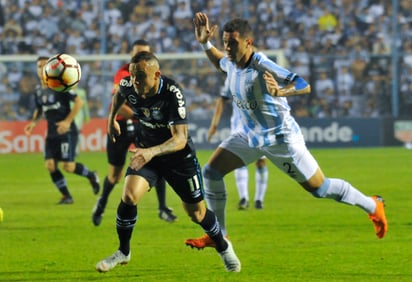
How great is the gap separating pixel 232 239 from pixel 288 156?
219 cm

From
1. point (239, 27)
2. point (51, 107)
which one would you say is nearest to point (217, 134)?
point (51, 107)

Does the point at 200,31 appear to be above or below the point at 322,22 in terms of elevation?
above

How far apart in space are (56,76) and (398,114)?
20.0m

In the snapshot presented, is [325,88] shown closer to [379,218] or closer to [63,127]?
[63,127]

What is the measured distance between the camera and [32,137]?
28.0m

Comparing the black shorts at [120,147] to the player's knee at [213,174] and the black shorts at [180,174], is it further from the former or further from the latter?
the black shorts at [180,174]

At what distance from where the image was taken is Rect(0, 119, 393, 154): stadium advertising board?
27.9 meters

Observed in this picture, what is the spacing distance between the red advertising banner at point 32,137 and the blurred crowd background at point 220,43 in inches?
12.9

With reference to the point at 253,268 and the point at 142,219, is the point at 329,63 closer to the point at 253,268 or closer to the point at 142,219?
the point at 142,219

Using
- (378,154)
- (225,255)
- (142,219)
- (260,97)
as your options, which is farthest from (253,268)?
(378,154)

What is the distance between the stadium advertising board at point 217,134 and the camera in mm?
27906

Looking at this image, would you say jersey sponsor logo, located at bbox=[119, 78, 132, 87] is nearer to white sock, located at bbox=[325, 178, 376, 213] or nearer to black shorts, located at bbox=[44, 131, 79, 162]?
white sock, located at bbox=[325, 178, 376, 213]

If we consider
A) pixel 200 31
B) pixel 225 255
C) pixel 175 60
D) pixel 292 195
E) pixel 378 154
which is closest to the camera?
pixel 225 255

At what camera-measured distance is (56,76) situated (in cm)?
1007
